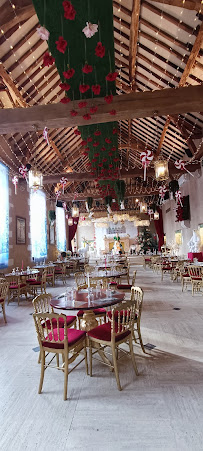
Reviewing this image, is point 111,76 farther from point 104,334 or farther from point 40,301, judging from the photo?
point 104,334

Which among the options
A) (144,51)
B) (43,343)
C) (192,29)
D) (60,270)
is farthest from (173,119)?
(43,343)

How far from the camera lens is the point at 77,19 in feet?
9.91

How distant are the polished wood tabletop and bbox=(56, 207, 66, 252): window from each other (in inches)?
449

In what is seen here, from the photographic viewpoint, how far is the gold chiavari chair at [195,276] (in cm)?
660

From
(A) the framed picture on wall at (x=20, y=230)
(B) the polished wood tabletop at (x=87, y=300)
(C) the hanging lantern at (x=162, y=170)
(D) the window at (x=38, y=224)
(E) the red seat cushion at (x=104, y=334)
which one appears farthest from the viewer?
(D) the window at (x=38, y=224)

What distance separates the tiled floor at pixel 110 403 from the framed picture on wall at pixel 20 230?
6.06 m

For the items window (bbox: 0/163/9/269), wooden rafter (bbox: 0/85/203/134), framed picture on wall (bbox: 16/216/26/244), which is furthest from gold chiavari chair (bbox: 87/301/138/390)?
framed picture on wall (bbox: 16/216/26/244)

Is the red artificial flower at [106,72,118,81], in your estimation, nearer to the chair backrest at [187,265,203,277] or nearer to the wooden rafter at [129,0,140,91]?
the wooden rafter at [129,0,140,91]

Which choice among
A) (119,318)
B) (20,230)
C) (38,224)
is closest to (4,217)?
(20,230)

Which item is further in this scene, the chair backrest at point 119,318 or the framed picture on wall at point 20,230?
the framed picture on wall at point 20,230

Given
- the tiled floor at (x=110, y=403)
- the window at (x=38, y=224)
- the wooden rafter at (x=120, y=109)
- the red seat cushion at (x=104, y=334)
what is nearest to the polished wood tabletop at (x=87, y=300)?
the red seat cushion at (x=104, y=334)

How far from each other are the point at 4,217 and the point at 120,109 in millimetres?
5592

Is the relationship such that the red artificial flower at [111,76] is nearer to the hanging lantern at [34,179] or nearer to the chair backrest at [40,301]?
the chair backrest at [40,301]

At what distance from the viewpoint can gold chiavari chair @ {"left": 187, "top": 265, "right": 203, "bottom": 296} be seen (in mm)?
6598
